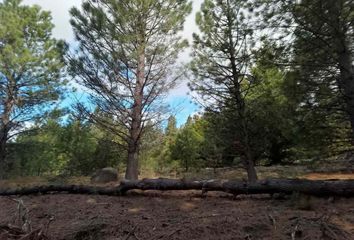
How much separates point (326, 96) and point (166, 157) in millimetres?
14171

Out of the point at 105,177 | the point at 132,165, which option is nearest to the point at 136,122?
the point at 132,165

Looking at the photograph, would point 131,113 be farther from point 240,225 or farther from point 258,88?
point 240,225

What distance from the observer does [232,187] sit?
777 centimetres

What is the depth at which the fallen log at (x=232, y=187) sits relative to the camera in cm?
686

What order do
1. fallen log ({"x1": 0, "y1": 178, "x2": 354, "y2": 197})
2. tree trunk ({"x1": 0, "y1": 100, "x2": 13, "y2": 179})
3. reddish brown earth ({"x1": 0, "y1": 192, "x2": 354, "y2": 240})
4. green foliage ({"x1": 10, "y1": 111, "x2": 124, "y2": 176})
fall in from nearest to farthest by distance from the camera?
1. reddish brown earth ({"x1": 0, "y1": 192, "x2": 354, "y2": 240})
2. fallen log ({"x1": 0, "y1": 178, "x2": 354, "y2": 197})
3. tree trunk ({"x1": 0, "y1": 100, "x2": 13, "y2": 179})
4. green foliage ({"x1": 10, "y1": 111, "x2": 124, "y2": 176})

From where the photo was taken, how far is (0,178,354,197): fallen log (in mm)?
6855

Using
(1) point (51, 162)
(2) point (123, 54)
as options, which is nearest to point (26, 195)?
(2) point (123, 54)

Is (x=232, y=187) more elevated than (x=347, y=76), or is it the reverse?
(x=347, y=76)

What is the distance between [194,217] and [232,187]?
71.9 inches

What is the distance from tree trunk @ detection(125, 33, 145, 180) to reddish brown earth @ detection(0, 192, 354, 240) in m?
4.41

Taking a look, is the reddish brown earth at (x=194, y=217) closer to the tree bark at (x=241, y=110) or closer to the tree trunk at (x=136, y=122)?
the tree bark at (x=241, y=110)

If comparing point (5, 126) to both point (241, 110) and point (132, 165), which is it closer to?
point (132, 165)

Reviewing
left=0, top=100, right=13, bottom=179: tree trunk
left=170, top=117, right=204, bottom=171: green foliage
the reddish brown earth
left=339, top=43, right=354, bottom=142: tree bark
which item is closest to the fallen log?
the reddish brown earth

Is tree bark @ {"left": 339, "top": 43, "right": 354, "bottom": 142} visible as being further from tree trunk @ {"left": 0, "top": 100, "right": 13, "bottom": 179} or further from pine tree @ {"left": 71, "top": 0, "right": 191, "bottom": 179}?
tree trunk @ {"left": 0, "top": 100, "right": 13, "bottom": 179}
